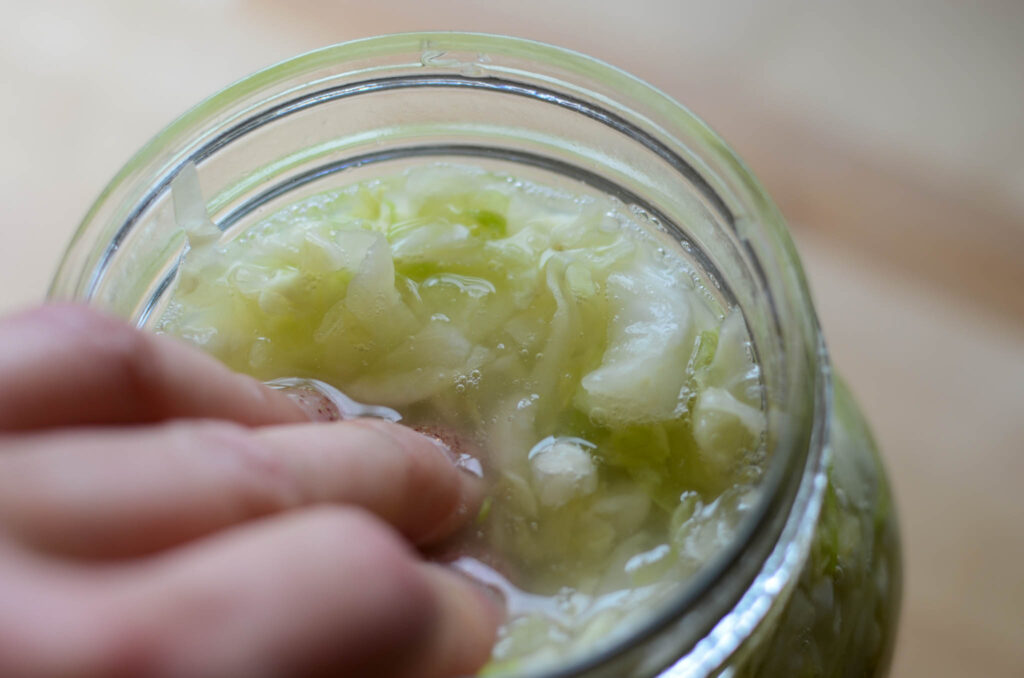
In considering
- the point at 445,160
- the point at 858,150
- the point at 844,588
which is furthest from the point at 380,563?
the point at 858,150

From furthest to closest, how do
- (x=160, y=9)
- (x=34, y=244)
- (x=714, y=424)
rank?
1. (x=160, y=9)
2. (x=34, y=244)
3. (x=714, y=424)

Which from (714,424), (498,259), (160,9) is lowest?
(714,424)

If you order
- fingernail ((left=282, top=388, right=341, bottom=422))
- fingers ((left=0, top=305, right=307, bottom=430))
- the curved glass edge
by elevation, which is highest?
fingernail ((left=282, top=388, right=341, bottom=422))

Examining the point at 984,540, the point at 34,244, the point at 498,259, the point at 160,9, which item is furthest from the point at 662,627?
the point at 160,9

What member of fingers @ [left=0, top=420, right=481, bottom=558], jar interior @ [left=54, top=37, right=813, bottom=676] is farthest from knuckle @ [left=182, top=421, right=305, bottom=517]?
jar interior @ [left=54, top=37, right=813, bottom=676]

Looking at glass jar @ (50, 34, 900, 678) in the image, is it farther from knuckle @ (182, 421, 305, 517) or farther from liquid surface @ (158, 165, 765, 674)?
knuckle @ (182, 421, 305, 517)

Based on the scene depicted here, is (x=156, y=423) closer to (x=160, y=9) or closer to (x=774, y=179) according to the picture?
(x=774, y=179)

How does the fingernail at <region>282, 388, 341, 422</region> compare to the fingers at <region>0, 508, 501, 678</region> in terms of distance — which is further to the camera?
the fingernail at <region>282, 388, 341, 422</region>
